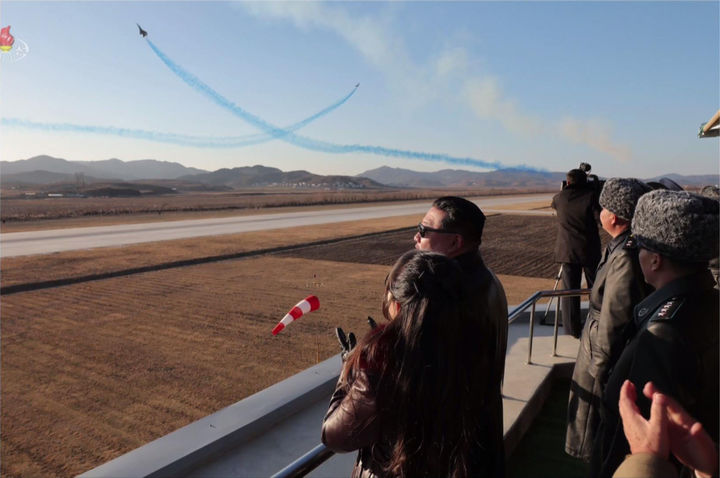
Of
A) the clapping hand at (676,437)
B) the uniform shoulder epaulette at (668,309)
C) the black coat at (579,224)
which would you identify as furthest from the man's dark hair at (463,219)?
the black coat at (579,224)

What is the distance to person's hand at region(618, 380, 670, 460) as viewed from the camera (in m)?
1.07

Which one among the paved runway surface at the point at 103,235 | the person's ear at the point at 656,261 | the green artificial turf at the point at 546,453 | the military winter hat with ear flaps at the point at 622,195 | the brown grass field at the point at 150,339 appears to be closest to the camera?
the person's ear at the point at 656,261

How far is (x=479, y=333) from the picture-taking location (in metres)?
1.44

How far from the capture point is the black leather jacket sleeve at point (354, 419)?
137cm

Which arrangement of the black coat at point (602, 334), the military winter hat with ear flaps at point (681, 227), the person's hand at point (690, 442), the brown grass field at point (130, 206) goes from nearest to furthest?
the person's hand at point (690, 442) < the military winter hat with ear flaps at point (681, 227) < the black coat at point (602, 334) < the brown grass field at point (130, 206)

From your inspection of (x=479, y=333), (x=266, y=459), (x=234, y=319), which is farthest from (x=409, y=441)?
(x=234, y=319)

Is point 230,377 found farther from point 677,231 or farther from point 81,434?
point 677,231

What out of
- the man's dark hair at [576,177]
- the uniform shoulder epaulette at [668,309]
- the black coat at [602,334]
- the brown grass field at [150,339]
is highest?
the man's dark hair at [576,177]

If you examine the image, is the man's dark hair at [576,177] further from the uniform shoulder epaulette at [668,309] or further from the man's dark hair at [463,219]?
the uniform shoulder epaulette at [668,309]

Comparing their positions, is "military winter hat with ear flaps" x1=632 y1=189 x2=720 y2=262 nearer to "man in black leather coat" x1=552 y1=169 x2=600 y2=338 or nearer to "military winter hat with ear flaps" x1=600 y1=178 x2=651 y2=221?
"military winter hat with ear flaps" x1=600 y1=178 x2=651 y2=221

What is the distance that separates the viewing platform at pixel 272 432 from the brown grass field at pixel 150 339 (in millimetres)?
1145

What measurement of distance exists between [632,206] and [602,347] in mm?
807

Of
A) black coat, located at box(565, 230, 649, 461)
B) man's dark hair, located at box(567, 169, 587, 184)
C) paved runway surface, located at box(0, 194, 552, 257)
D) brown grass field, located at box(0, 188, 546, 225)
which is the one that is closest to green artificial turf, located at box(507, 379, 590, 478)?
black coat, located at box(565, 230, 649, 461)

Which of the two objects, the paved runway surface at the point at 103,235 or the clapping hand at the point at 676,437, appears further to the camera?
the paved runway surface at the point at 103,235
